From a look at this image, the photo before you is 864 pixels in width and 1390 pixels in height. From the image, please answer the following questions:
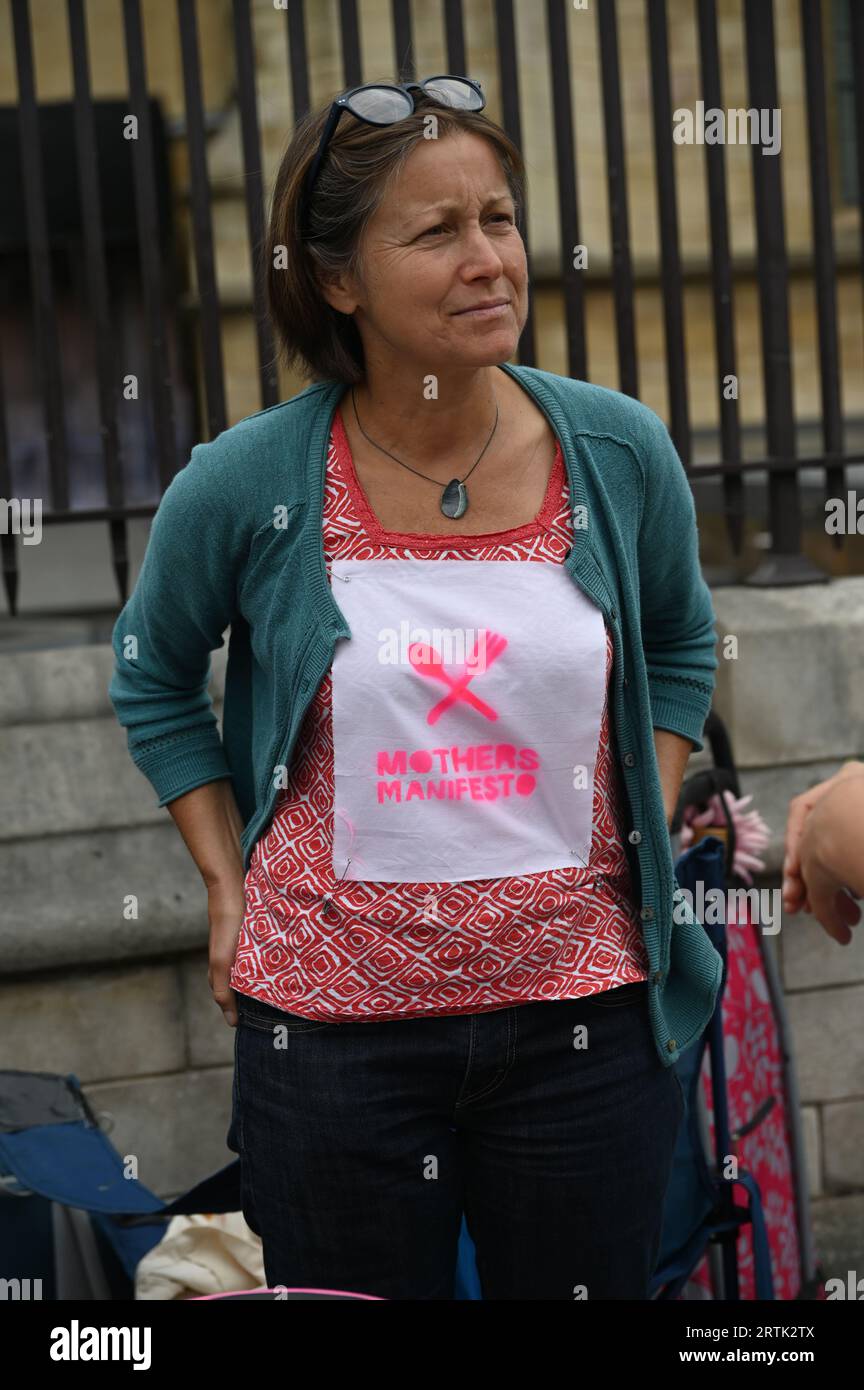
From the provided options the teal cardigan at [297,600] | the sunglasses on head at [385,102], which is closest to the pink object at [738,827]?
the teal cardigan at [297,600]

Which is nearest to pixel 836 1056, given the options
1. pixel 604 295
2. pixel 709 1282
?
pixel 709 1282

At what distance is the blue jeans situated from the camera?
1.92 meters

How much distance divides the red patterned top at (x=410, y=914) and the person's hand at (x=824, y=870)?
271 mm

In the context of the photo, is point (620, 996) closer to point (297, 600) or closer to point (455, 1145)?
point (455, 1145)

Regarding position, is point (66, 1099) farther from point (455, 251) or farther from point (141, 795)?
point (455, 251)

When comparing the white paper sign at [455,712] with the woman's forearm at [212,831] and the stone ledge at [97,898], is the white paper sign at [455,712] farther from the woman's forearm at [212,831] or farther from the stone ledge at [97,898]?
the stone ledge at [97,898]

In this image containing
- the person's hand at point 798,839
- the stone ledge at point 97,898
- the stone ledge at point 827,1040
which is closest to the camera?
the person's hand at point 798,839

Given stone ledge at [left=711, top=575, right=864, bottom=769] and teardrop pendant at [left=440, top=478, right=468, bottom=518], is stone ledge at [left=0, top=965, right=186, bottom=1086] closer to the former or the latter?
stone ledge at [left=711, top=575, right=864, bottom=769]

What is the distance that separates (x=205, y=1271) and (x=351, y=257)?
5.69 feet

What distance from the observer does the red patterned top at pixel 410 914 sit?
1.88m

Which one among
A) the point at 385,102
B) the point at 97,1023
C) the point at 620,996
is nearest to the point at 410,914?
the point at 620,996

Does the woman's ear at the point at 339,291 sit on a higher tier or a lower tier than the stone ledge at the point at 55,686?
higher

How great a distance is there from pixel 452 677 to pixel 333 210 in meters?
0.58

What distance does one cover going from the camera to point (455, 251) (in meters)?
1.89
